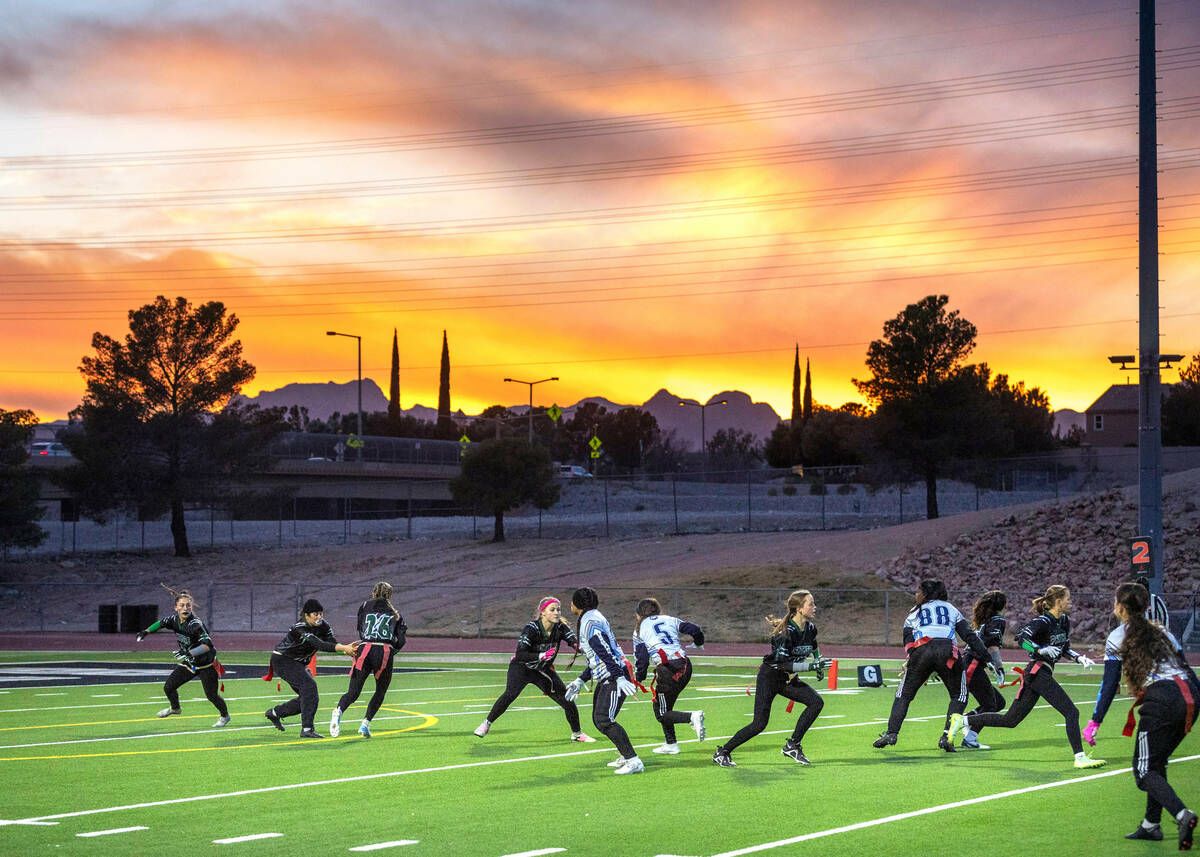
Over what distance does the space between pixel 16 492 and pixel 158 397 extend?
9872 mm

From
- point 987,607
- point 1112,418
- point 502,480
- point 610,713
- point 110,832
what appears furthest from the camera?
point 1112,418

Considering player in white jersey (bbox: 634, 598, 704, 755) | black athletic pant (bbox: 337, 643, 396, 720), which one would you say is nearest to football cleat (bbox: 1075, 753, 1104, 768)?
player in white jersey (bbox: 634, 598, 704, 755)

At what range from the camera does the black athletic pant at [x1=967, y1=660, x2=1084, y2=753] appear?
13758 mm

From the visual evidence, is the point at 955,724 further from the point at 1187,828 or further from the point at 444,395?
the point at 444,395

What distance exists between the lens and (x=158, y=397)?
67750mm

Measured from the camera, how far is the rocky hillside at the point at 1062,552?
143ft

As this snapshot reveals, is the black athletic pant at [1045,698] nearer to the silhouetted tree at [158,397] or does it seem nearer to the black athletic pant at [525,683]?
the black athletic pant at [525,683]

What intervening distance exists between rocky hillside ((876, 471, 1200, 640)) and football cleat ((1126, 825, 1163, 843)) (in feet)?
104

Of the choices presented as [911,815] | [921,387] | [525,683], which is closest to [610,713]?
[525,683]

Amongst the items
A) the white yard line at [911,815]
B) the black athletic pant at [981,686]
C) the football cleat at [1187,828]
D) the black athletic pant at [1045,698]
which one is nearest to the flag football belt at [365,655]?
the black athletic pant at [981,686]

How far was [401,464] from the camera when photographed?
326 feet

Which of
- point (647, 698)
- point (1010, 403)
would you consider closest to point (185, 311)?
point (647, 698)

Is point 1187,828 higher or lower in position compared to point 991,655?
lower

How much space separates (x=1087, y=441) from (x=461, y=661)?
11881cm
